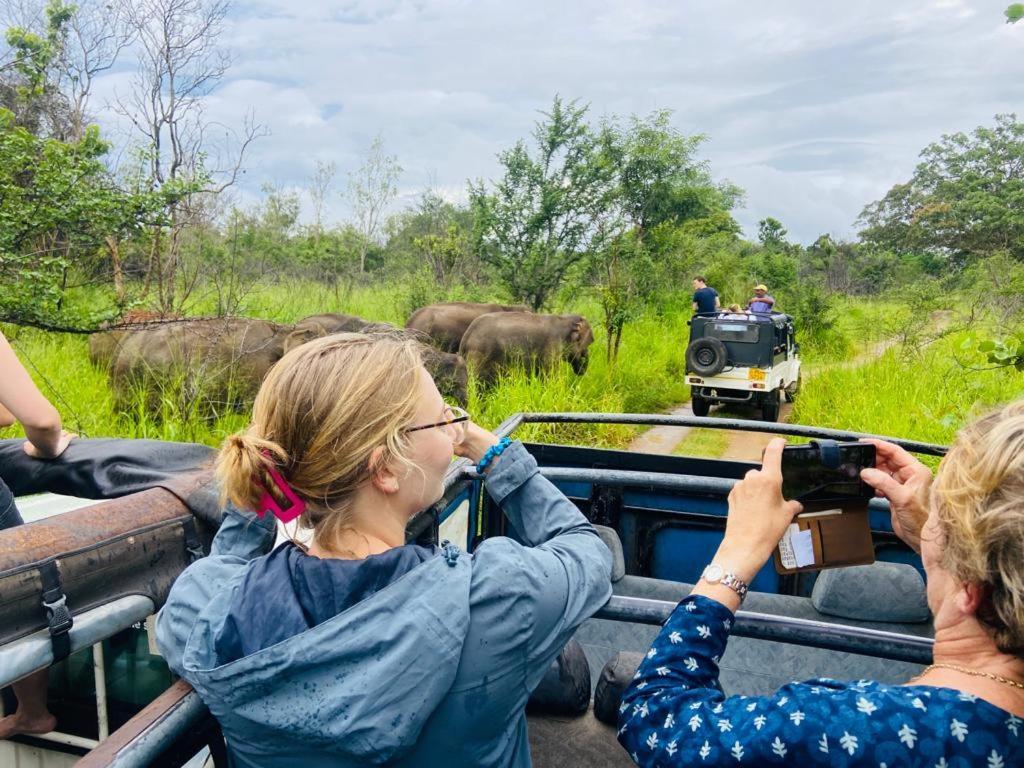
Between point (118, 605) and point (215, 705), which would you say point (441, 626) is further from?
point (118, 605)

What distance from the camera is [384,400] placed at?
1.16m

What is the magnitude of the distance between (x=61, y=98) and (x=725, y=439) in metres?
9.81

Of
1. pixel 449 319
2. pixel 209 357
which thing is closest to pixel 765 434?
pixel 449 319

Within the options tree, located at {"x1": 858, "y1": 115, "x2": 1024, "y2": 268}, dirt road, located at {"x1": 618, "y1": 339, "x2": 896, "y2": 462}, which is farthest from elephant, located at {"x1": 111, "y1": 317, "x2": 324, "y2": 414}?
tree, located at {"x1": 858, "y1": 115, "x2": 1024, "y2": 268}

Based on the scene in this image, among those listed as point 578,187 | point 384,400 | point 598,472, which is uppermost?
point 578,187

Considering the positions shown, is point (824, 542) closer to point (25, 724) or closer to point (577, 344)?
point (25, 724)

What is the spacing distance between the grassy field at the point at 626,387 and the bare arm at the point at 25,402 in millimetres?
3895

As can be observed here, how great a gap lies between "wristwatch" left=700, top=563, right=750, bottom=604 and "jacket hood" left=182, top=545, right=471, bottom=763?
15.6 inches

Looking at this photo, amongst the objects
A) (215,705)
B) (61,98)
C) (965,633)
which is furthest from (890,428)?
(61,98)

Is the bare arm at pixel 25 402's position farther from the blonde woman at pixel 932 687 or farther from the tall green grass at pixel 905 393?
the tall green grass at pixel 905 393

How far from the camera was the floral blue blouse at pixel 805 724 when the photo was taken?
2.90ft

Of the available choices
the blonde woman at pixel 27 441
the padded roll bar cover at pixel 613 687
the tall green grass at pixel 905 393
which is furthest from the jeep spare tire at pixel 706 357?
the blonde woman at pixel 27 441

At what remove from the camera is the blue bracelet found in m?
1.44

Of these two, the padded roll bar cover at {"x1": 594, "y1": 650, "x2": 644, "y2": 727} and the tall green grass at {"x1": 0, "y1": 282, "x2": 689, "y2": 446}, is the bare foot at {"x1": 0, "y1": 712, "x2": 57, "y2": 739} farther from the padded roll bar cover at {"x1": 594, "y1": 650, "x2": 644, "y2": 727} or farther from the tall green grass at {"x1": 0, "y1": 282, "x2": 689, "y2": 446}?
the tall green grass at {"x1": 0, "y1": 282, "x2": 689, "y2": 446}
